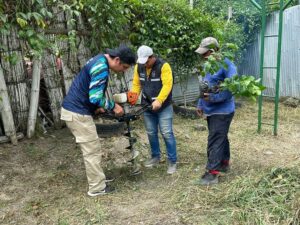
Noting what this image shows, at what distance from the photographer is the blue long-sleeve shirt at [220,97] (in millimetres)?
3896

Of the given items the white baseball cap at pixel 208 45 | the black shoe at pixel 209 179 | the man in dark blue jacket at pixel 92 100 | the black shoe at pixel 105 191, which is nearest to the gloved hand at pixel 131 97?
the man in dark blue jacket at pixel 92 100

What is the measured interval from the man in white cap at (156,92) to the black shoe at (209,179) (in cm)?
53

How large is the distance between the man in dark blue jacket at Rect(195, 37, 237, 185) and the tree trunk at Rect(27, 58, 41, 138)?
267cm

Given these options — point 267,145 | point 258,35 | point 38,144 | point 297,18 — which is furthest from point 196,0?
point 38,144

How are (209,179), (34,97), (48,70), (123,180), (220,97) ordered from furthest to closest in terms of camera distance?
(48,70) → (34,97) → (123,180) → (209,179) → (220,97)

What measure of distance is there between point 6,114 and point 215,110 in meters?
3.09

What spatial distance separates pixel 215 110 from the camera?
4.01m

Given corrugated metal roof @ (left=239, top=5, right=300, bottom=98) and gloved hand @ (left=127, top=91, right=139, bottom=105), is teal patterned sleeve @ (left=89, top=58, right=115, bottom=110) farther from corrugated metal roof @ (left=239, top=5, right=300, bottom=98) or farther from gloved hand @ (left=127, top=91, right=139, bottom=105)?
corrugated metal roof @ (left=239, top=5, right=300, bottom=98)

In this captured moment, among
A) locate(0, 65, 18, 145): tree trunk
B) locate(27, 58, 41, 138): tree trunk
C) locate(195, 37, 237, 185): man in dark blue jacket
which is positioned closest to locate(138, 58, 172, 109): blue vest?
locate(195, 37, 237, 185): man in dark blue jacket

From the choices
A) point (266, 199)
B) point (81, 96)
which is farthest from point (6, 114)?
point (266, 199)

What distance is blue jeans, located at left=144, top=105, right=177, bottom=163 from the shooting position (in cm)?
440

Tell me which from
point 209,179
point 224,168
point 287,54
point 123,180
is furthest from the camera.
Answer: point 287,54

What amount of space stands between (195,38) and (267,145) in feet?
9.03

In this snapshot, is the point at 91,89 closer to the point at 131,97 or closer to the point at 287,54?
the point at 131,97
